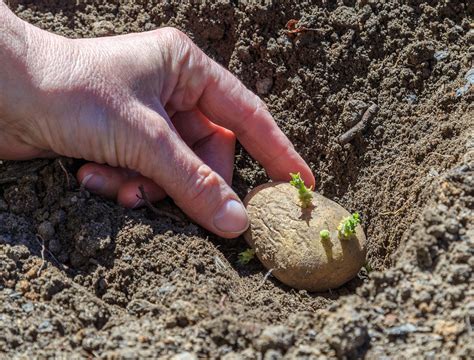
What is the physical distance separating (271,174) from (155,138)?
0.88 metres

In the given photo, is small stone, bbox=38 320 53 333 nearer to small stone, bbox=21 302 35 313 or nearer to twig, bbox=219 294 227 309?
small stone, bbox=21 302 35 313

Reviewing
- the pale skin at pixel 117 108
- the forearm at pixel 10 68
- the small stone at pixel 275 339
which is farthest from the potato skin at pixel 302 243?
the forearm at pixel 10 68

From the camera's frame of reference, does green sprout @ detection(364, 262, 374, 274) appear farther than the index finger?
No

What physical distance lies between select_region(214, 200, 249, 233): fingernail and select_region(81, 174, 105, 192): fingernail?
1.93ft

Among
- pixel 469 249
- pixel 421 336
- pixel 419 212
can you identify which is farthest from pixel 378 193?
pixel 421 336

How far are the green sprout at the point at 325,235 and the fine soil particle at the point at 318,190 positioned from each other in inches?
11.7

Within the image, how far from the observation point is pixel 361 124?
12.5ft

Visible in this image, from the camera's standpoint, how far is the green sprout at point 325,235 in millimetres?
3244

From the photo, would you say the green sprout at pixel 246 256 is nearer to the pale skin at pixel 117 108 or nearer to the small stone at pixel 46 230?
the pale skin at pixel 117 108

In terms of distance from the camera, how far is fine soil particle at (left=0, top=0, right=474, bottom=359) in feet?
7.91

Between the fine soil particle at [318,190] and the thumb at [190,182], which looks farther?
the thumb at [190,182]

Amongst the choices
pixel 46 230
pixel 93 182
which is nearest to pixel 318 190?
pixel 93 182

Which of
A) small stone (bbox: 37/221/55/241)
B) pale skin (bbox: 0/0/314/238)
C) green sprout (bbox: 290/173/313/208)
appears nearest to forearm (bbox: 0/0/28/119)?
pale skin (bbox: 0/0/314/238)

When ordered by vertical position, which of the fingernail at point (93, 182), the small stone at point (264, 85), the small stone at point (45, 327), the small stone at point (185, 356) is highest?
the small stone at point (264, 85)
